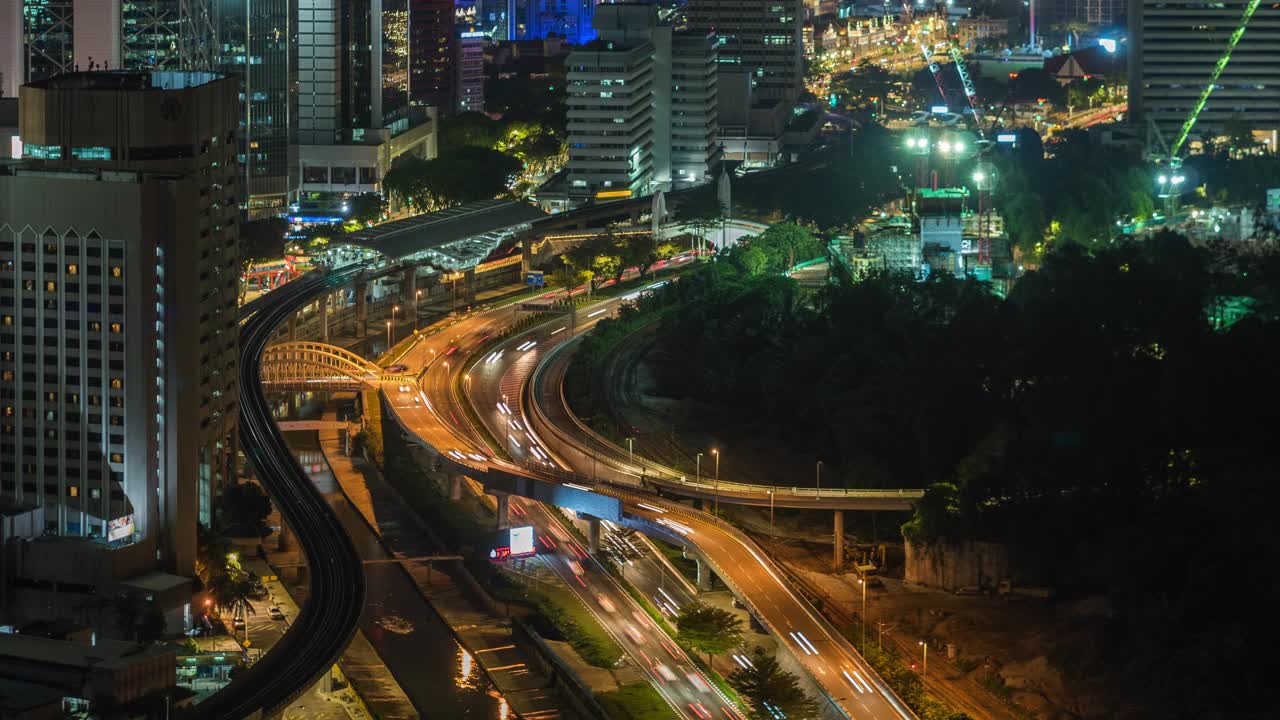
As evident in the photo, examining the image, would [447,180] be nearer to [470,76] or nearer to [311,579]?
[470,76]

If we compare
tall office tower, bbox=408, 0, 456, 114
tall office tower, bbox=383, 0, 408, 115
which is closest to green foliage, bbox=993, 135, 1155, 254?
tall office tower, bbox=383, 0, 408, 115

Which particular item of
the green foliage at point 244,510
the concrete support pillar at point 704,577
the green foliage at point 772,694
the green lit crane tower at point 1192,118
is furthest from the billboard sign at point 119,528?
the green lit crane tower at point 1192,118

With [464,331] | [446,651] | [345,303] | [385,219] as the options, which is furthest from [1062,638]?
[385,219]

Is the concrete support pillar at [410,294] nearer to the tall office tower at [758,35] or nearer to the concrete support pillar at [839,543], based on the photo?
the concrete support pillar at [839,543]

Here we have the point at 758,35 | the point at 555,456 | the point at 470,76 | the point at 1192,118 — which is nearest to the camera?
the point at 555,456

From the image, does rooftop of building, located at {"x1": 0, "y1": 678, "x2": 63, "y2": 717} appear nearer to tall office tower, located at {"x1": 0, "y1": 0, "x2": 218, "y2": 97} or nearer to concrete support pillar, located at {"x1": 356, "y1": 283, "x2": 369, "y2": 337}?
concrete support pillar, located at {"x1": 356, "y1": 283, "x2": 369, "y2": 337}

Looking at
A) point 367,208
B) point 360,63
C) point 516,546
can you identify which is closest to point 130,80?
point 516,546
